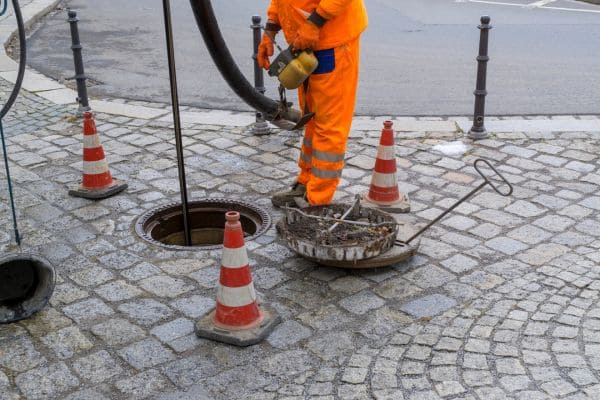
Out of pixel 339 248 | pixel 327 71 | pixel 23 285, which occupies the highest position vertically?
pixel 327 71

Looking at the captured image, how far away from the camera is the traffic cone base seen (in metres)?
3.99

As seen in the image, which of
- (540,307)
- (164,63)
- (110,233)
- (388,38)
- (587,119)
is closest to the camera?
(540,307)

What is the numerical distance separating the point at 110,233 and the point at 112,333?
131 cm

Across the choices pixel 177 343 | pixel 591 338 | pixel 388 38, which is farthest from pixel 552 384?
pixel 388 38

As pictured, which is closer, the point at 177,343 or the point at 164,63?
the point at 177,343

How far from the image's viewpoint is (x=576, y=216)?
545 centimetres

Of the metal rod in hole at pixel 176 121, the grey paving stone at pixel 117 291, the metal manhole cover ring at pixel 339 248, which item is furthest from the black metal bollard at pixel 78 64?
the metal manhole cover ring at pixel 339 248

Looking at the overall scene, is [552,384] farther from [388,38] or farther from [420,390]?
[388,38]

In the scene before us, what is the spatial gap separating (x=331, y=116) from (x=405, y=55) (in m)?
5.95

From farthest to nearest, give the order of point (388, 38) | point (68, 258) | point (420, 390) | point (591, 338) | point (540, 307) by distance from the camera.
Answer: point (388, 38) < point (68, 258) < point (540, 307) < point (591, 338) < point (420, 390)

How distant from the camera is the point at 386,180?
221 inches

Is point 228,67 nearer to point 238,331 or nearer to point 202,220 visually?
point 202,220

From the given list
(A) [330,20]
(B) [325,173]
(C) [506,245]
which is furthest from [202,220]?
(C) [506,245]

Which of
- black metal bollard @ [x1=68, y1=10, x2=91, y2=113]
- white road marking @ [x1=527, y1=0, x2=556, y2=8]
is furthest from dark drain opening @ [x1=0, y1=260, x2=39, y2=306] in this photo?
white road marking @ [x1=527, y1=0, x2=556, y2=8]
